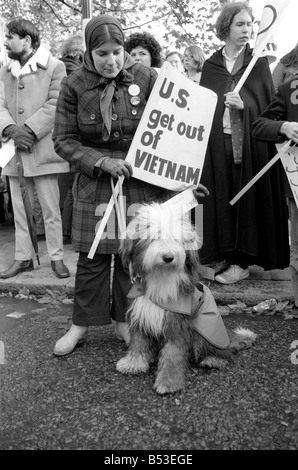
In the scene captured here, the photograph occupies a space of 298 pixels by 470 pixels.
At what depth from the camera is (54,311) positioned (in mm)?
4430

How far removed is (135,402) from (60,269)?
2.52 meters

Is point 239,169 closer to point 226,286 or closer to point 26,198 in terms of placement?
point 226,286

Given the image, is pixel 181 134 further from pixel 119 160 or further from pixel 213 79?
pixel 213 79

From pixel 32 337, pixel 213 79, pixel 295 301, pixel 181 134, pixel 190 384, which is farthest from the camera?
pixel 213 79

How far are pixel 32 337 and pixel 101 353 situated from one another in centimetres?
67

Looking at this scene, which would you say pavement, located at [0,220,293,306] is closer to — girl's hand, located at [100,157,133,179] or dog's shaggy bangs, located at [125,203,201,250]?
dog's shaggy bangs, located at [125,203,201,250]

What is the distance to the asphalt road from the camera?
7.89 feet

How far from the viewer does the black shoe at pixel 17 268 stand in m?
5.08

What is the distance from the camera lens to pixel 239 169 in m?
4.52

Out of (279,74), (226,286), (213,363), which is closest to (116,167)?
(213,363)

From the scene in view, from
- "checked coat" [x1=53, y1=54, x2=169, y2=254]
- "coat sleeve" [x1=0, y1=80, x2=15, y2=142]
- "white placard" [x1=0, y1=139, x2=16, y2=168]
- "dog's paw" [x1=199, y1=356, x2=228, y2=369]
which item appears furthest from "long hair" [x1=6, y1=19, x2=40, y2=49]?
"dog's paw" [x1=199, y1=356, x2=228, y2=369]

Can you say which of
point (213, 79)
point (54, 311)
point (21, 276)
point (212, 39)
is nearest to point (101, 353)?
point (54, 311)

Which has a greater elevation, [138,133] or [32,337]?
[138,133]
